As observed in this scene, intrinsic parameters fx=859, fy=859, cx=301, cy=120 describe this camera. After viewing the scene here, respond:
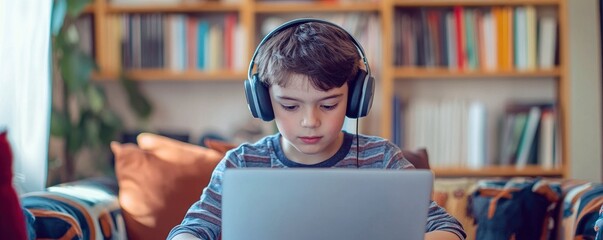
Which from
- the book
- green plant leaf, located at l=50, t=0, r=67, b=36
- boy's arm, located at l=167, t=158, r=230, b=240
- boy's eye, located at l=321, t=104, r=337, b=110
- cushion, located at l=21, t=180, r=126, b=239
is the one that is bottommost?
cushion, located at l=21, t=180, r=126, b=239

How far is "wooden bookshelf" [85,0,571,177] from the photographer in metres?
3.30

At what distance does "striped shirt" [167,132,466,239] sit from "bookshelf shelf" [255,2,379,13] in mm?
1755

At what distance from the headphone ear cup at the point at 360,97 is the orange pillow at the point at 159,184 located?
0.63m

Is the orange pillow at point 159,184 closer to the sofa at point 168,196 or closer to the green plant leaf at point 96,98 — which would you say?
the sofa at point 168,196

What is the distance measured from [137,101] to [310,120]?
2.12 m

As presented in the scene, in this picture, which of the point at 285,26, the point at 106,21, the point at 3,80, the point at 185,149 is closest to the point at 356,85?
the point at 285,26

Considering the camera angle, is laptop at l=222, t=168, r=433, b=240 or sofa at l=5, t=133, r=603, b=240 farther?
sofa at l=5, t=133, r=603, b=240

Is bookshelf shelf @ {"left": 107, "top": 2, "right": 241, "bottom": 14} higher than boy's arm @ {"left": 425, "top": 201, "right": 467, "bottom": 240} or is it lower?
higher

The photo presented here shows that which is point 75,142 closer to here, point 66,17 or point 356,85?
point 66,17

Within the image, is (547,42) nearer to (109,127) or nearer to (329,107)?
(109,127)

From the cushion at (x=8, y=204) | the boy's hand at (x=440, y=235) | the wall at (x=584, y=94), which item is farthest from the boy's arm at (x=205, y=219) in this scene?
the wall at (x=584, y=94)

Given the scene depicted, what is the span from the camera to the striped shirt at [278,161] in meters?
1.48

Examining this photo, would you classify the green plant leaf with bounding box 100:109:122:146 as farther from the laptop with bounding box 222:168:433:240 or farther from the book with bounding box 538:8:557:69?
the laptop with bounding box 222:168:433:240

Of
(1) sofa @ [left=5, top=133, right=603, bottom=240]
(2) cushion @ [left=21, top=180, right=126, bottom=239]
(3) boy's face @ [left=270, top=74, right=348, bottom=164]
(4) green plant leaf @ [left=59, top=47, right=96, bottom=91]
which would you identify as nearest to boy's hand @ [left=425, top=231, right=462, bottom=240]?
(3) boy's face @ [left=270, top=74, right=348, bottom=164]
